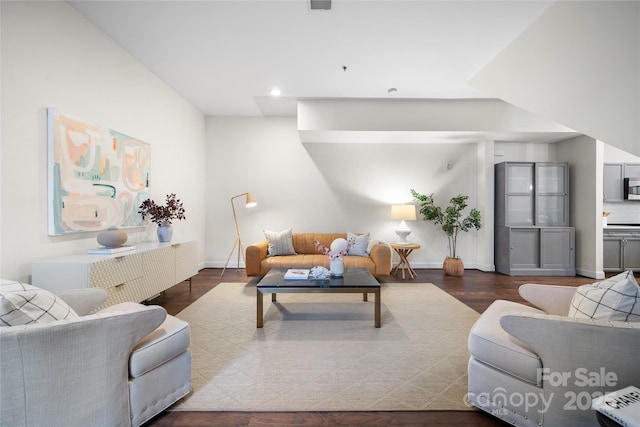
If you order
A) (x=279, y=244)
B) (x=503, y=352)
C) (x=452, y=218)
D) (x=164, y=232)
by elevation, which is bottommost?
(x=503, y=352)

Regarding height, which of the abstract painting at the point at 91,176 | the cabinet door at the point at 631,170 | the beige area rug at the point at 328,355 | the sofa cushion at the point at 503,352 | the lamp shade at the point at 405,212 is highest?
the cabinet door at the point at 631,170

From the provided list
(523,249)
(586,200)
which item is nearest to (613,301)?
(523,249)

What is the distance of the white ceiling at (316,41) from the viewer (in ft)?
8.33

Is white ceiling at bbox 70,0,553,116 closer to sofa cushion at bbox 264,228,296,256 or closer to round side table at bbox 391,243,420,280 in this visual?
sofa cushion at bbox 264,228,296,256

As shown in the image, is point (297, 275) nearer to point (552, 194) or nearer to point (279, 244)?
point (279, 244)

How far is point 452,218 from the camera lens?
511cm

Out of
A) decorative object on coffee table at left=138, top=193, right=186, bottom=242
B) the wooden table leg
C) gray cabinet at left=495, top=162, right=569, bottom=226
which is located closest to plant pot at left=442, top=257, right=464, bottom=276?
gray cabinet at left=495, top=162, right=569, bottom=226

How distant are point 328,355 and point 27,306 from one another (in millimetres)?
1875

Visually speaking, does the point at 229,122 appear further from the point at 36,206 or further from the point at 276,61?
the point at 36,206

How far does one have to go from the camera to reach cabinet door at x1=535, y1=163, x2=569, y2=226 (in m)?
5.01

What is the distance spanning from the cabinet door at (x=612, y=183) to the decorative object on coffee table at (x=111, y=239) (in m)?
7.61

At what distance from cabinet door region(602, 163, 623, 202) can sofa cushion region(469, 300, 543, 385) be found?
552 cm

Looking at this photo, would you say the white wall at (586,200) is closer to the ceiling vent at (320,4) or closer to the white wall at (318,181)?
the white wall at (318,181)

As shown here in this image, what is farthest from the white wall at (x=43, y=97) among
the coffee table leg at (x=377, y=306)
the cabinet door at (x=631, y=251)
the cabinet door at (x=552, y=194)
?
the cabinet door at (x=631, y=251)
